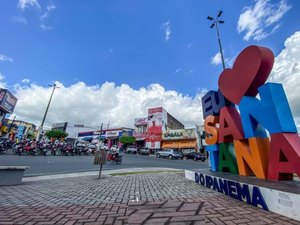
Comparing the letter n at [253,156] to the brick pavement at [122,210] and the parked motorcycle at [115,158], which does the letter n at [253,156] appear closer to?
the brick pavement at [122,210]

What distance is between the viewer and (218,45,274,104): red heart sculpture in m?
5.66

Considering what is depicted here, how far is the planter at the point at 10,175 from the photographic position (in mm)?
6821

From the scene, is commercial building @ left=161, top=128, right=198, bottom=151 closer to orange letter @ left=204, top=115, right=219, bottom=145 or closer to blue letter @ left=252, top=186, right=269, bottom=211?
orange letter @ left=204, top=115, right=219, bottom=145

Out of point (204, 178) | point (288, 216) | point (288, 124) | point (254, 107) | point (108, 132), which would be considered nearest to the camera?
point (288, 216)

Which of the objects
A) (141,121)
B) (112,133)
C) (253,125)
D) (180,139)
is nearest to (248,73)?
(253,125)

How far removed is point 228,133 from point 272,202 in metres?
3.51

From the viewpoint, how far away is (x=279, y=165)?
4840 mm

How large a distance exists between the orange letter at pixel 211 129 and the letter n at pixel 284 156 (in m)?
2.86

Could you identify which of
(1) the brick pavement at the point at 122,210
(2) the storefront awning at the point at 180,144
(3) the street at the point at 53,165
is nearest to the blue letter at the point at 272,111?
(1) the brick pavement at the point at 122,210

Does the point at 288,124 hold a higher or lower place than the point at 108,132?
lower

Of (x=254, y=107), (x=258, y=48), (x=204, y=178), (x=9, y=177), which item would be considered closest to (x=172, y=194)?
(x=204, y=178)

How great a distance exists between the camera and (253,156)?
5.74 m

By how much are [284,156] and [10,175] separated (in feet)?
27.9

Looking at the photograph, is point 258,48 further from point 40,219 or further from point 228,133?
point 40,219
